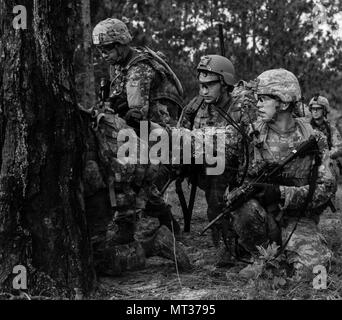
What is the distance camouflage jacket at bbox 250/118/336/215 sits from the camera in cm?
475

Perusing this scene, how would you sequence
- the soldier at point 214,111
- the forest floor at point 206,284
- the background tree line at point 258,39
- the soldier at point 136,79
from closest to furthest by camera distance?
1. the forest floor at point 206,284
2. the soldier at point 214,111
3. the soldier at point 136,79
4. the background tree line at point 258,39

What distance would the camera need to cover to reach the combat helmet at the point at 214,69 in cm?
617

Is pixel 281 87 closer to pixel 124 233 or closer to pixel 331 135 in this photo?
pixel 124 233

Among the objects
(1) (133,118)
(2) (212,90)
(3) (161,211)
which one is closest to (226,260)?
(3) (161,211)

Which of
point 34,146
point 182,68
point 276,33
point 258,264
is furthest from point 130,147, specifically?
point 276,33

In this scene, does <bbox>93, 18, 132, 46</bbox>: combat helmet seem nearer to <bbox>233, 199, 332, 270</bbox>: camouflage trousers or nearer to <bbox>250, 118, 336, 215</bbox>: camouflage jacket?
<bbox>250, 118, 336, 215</bbox>: camouflage jacket

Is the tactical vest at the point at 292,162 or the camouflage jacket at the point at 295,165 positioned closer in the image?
the camouflage jacket at the point at 295,165

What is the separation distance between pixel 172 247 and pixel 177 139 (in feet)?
2.99

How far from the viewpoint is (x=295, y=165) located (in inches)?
196

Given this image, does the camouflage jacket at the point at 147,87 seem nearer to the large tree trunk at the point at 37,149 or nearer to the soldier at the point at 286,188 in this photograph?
the soldier at the point at 286,188

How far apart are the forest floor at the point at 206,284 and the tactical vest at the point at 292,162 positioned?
2.48 feet

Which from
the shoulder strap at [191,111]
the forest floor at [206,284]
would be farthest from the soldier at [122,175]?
the shoulder strap at [191,111]

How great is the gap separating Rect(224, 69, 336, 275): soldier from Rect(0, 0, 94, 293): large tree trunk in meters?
1.61
